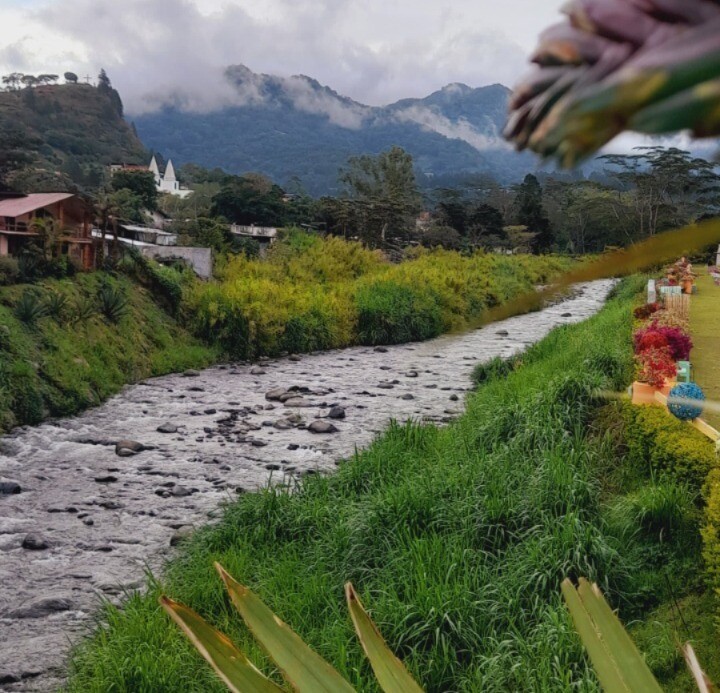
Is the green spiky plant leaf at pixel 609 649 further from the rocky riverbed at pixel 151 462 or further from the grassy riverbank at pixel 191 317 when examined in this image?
the grassy riverbank at pixel 191 317

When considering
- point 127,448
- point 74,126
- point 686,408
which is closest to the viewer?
point 686,408

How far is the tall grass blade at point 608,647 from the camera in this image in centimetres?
51

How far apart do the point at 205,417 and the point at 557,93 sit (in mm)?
9519

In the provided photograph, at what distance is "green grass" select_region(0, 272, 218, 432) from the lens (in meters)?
9.37

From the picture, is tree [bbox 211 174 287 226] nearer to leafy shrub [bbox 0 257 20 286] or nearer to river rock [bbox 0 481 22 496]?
leafy shrub [bbox 0 257 20 286]

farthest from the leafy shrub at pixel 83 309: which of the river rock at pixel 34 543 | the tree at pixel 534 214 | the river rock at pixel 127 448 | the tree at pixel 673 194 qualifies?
the tree at pixel 534 214

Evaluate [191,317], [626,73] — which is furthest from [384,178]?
[626,73]

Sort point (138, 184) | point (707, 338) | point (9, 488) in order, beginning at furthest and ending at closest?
1. point (138, 184)
2. point (707, 338)
3. point (9, 488)

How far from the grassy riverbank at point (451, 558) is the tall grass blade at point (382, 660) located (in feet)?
9.00

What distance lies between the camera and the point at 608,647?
1.75ft

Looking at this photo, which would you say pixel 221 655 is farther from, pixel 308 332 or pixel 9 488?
pixel 308 332

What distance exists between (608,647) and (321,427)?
829 cm

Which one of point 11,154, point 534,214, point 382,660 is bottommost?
point 382,660

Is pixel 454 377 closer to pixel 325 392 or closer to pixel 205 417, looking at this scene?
pixel 325 392
